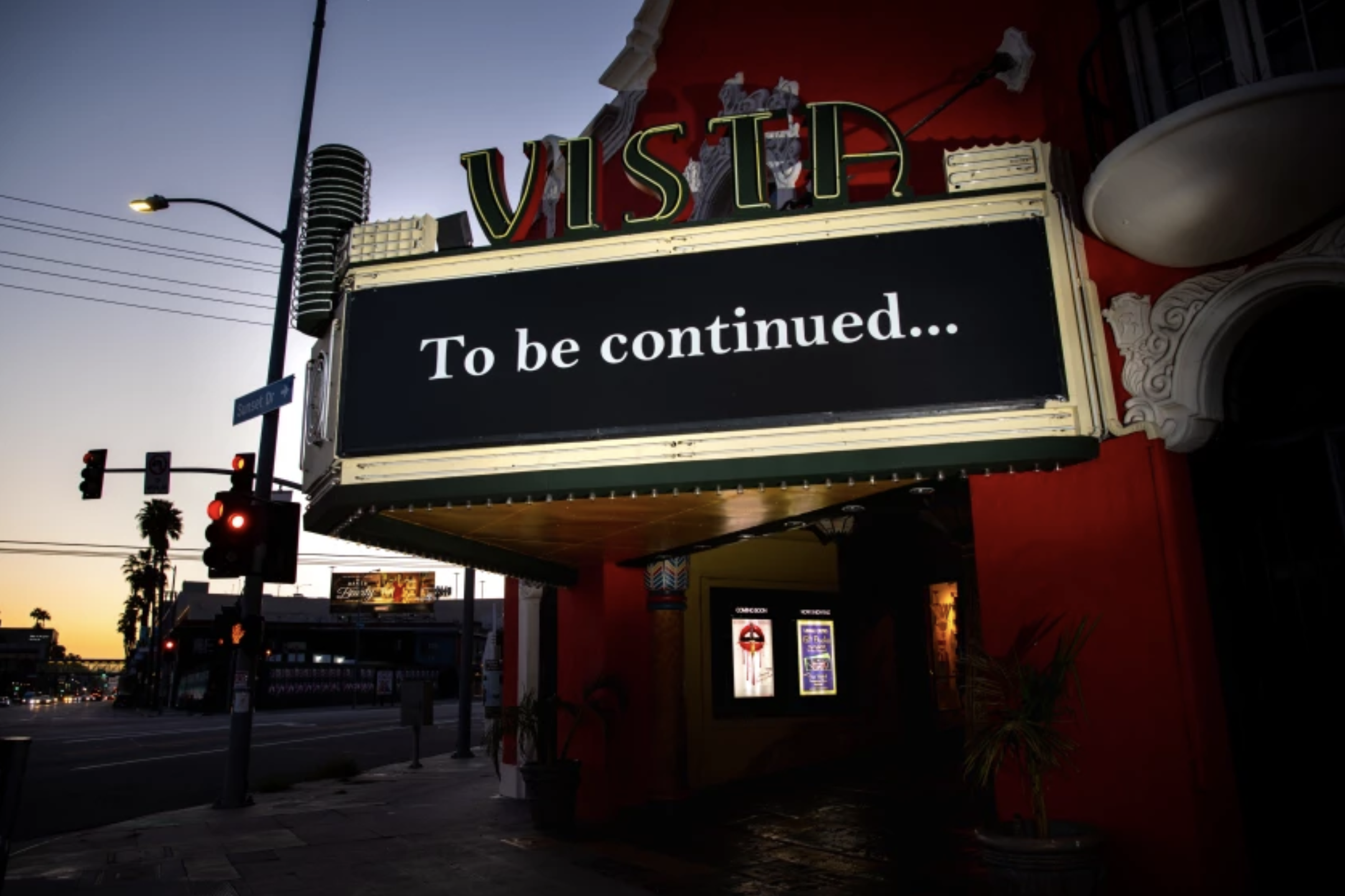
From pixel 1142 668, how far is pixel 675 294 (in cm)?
370

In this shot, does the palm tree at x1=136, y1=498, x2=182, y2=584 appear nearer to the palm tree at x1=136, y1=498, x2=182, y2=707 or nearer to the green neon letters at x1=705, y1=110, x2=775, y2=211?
the palm tree at x1=136, y1=498, x2=182, y2=707

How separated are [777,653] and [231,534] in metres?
8.02

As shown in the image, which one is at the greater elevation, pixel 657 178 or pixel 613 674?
pixel 657 178

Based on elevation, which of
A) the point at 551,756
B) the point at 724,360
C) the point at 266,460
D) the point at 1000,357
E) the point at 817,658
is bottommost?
the point at 551,756

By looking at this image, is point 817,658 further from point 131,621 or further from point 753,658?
point 131,621

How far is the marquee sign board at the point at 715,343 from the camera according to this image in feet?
18.9

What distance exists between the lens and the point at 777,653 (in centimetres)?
1442

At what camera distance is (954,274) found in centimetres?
590

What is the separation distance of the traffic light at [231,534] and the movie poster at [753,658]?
6.83m

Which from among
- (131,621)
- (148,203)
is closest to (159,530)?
(131,621)

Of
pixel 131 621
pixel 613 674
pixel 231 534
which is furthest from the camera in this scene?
pixel 131 621

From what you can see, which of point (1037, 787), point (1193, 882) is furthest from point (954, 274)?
point (1193, 882)

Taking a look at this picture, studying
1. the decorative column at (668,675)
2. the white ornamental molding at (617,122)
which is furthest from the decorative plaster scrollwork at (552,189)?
the decorative column at (668,675)

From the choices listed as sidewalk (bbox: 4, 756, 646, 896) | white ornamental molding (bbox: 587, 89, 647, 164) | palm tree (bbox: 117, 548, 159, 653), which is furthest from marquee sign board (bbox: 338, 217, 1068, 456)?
palm tree (bbox: 117, 548, 159, 653)
